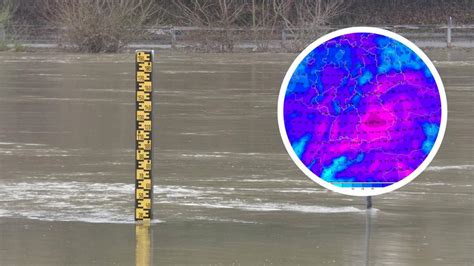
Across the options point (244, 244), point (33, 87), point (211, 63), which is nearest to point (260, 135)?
point (244, 244)

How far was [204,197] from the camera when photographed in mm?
9906

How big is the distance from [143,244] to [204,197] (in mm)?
1960

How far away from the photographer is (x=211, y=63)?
30.9 metres

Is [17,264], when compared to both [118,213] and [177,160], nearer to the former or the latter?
[118,213]

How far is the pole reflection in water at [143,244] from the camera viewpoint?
295 inches

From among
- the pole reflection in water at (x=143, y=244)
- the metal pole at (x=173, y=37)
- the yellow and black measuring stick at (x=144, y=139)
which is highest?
the metal pole at (x=173, y=37)

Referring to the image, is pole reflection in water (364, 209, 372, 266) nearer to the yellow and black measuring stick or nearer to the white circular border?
the white circular border

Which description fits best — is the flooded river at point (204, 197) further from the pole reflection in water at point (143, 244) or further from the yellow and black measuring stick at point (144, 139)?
the yellow and black measuring stick at point (144, 139)

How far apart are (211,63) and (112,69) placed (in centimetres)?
389

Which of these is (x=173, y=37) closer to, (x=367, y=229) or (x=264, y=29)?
(x=264, y=29)

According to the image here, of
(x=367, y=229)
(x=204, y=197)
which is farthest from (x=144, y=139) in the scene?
(x=367, y=229)

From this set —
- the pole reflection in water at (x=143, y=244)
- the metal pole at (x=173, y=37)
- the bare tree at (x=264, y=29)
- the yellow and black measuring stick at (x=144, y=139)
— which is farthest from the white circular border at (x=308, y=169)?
Result: the metal pole at (x=173, y=37)

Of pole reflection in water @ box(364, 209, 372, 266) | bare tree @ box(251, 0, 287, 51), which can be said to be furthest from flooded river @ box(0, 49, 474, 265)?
bare tree @ box(251, 0, 287, 51)

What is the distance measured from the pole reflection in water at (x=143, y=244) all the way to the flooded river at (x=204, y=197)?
0.14ft
